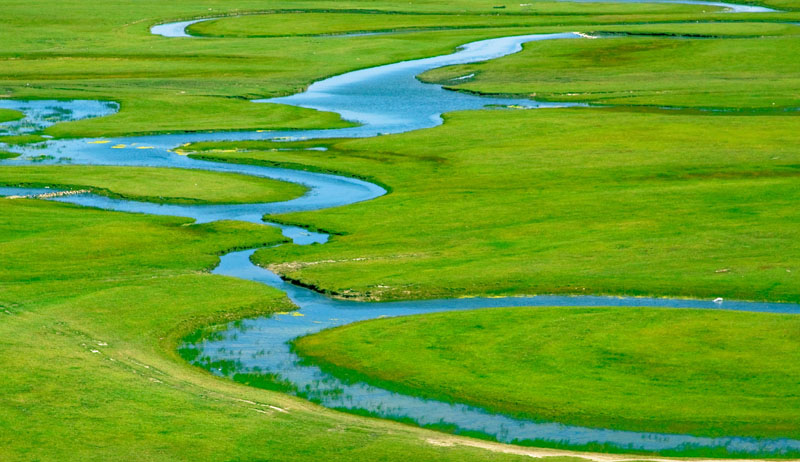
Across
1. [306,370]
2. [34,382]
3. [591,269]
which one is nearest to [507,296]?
[591,269]

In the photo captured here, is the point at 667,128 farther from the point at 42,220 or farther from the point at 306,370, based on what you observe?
the point at 306,370

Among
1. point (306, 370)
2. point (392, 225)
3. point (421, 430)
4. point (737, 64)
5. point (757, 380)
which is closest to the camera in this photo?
point (421, 430)

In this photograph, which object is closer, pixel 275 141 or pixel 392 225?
pixel 392 225

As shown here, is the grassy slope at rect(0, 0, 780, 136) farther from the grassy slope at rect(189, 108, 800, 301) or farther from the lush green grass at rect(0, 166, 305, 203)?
the lush green grass at rect(0, 166, 305, 203)

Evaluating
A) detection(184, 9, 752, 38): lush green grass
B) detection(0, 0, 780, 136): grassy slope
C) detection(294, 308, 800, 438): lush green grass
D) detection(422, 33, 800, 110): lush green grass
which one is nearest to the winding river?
detection(294, 308, 800, 438): lush green grass

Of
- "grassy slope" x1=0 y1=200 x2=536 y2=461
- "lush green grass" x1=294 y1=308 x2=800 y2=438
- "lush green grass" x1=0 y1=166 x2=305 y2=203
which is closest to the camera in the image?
"grassy slope" x1=0 y1=200 x2=536 y2=461

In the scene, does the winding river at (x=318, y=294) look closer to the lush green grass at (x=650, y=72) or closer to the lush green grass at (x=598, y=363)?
the lush green grass at (x=598, y=363)

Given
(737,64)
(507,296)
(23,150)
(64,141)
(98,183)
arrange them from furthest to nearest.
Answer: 1. (737,64)
2. (64,141)
3. (23,150)
4. (98,183)
5. (507,296)
